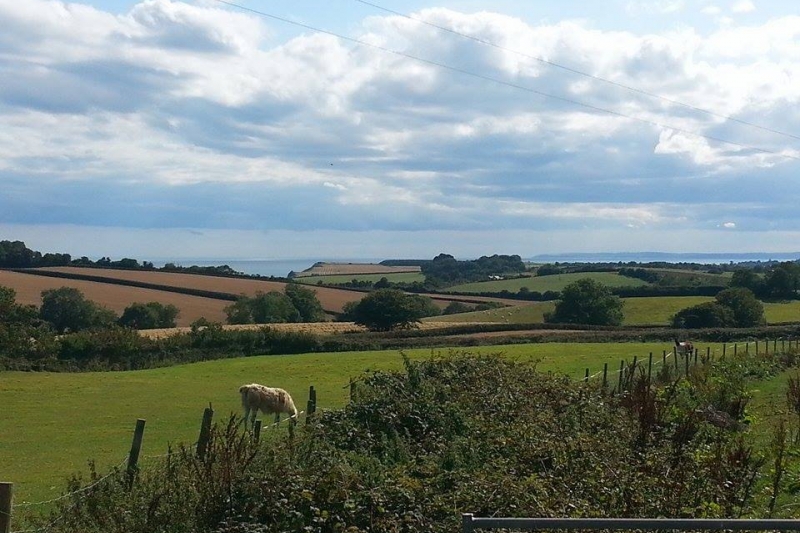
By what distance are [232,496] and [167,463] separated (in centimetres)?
178

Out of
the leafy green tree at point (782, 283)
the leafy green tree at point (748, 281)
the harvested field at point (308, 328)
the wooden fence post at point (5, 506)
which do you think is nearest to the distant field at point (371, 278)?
the leafy green tree at point (748, 281)

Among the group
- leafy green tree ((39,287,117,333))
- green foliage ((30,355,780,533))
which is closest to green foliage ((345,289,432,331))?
leafy green tree ((39,287,117,333))

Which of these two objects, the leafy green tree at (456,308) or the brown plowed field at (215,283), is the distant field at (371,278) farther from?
the leafy green tree at (456,308)

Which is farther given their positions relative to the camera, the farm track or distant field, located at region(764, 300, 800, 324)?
the farm track

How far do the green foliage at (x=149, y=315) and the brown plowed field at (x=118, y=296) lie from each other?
0.94m

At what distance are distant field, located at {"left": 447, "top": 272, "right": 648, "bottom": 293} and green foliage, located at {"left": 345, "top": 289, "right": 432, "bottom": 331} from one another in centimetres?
4333

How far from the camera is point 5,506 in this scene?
909cm

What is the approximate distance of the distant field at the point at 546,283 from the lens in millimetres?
135875

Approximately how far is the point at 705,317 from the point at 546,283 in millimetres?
47326

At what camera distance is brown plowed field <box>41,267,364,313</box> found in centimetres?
11400

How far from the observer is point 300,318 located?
107 m

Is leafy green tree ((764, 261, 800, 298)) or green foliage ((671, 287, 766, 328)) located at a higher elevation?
leafy green tree ((764, 261, 800, 298))

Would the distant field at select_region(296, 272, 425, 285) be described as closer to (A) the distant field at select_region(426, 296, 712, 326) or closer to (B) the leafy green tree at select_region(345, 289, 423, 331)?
(A) the distant field at select_region(426, 296, 712, 326)

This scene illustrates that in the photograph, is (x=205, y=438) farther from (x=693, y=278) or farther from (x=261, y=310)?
(x=693, y=278)
